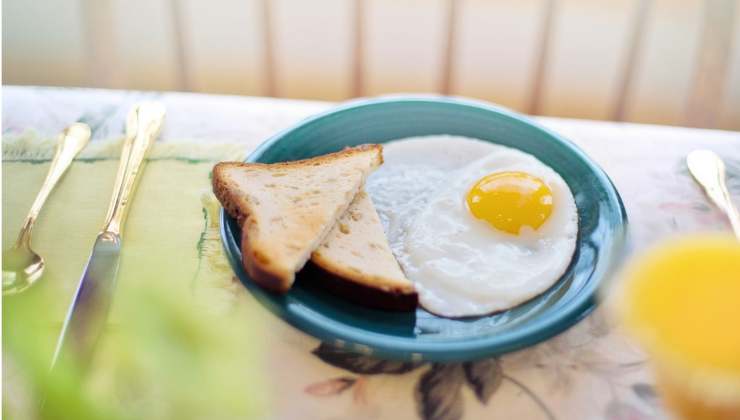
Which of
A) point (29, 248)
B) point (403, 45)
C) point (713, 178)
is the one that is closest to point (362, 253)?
point (29, 248)

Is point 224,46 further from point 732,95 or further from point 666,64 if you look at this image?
point 732,95

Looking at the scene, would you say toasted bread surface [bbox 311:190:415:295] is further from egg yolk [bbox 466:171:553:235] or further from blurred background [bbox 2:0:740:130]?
blurred background [bbox 2:0:740:130]

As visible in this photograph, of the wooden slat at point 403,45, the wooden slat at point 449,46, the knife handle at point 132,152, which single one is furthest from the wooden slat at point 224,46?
the knife handle at point 132,152

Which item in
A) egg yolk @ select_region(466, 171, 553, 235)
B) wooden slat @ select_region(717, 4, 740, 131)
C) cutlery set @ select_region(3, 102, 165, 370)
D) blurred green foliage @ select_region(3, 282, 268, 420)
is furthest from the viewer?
wooden slat @ select_region(717, 4, 740, 131)

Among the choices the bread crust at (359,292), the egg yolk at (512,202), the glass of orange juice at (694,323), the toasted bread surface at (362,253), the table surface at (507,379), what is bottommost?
the table surface at (507,379)

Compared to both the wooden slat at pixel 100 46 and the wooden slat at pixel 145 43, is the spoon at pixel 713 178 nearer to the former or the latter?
the wooden slat at pixel 145 43

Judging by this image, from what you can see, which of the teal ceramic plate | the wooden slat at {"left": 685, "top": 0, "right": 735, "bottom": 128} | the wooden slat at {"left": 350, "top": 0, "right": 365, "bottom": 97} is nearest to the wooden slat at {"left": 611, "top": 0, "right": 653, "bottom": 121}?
the wooden slat at {"left": 685, "top": 0, "right": 735, "bottom": 128}
